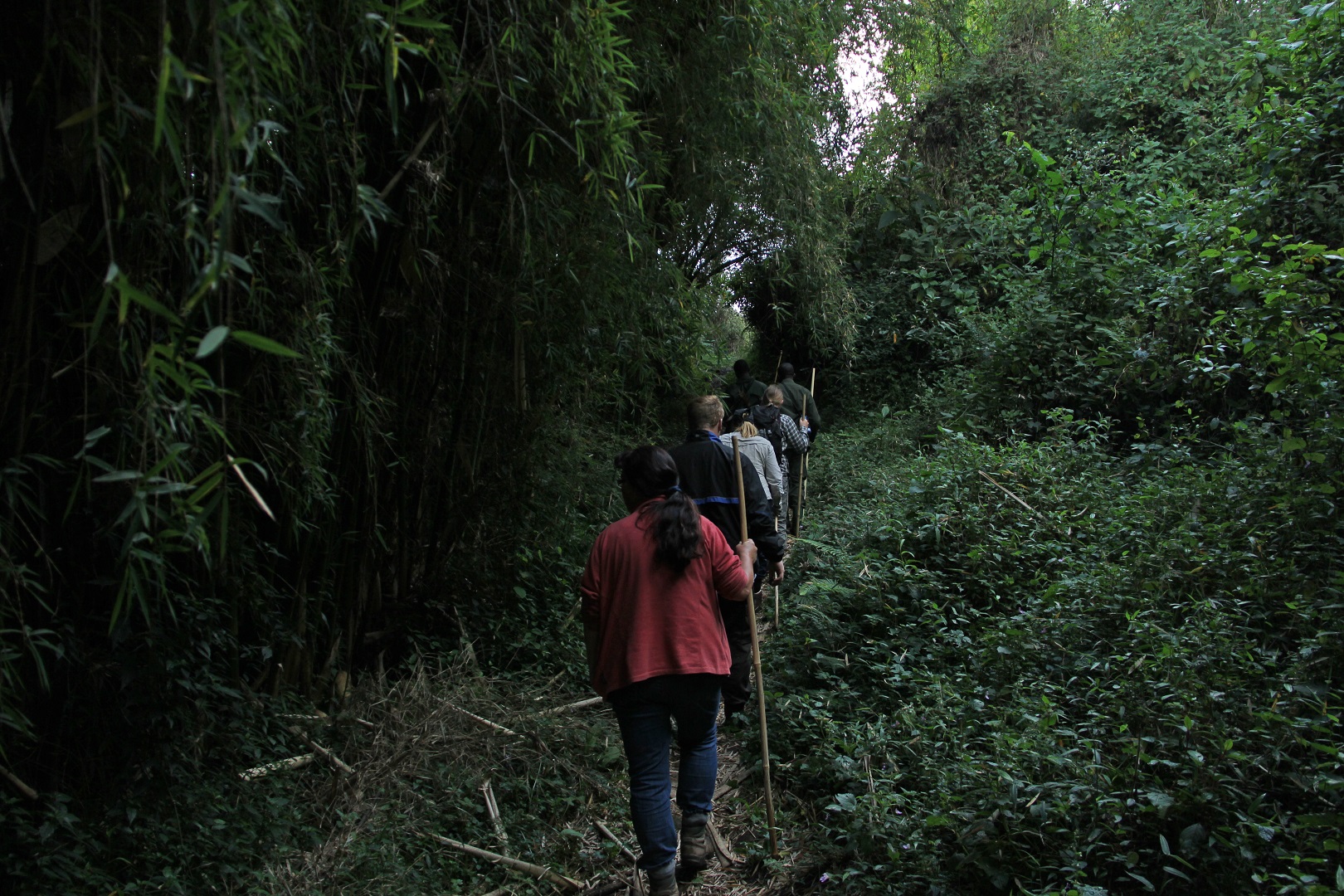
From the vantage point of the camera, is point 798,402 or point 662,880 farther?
point 798,402

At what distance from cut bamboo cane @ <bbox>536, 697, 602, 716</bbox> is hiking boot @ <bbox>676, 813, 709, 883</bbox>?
4.03 feet

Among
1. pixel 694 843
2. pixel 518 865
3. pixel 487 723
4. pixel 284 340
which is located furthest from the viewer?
pixel 487 723

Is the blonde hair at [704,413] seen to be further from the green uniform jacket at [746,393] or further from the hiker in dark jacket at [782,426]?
the green uniform jacket at [746,393]

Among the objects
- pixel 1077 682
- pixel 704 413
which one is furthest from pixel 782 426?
pixel 1077 682

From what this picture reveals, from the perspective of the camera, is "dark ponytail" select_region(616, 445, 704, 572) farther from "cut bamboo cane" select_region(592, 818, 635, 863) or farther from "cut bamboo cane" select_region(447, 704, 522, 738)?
"cut bamboo cane" select_region(447, 704, 522, 738)

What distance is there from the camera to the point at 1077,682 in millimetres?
3652

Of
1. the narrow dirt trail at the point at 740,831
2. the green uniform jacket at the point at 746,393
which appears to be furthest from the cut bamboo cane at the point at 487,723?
the green uniform jacket at the point at 746,393

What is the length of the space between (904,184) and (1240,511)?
8.71 meters

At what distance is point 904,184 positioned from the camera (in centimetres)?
1205

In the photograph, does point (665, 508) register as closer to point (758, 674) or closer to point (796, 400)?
point (758, 674)

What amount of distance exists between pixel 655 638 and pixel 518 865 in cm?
113

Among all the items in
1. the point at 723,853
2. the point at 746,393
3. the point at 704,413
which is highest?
the point at 746,393

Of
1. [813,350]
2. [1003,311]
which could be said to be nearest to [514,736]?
[1003,311]

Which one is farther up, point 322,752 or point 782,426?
point 782,426
